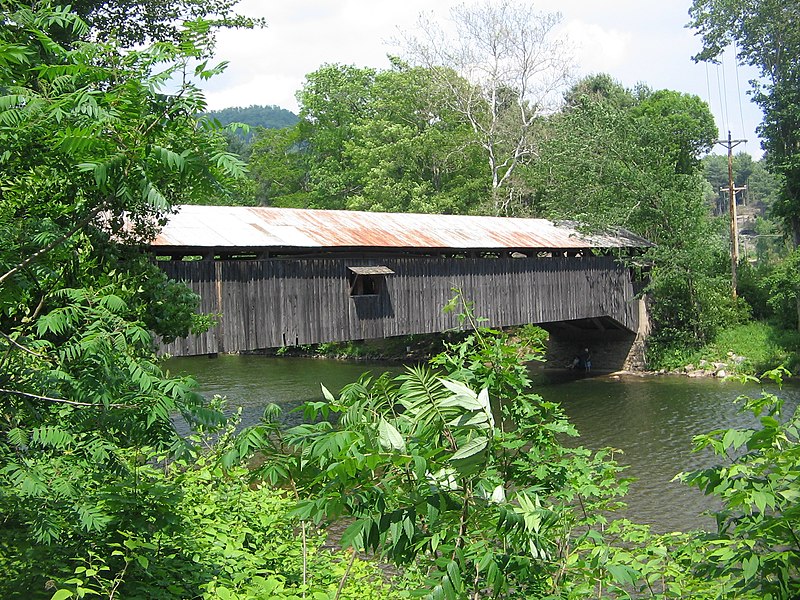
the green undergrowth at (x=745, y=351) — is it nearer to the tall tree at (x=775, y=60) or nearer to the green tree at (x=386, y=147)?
the tall tree at (x=775, y=60)

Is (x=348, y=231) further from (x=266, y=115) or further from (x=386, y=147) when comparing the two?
(x=266, y=115)

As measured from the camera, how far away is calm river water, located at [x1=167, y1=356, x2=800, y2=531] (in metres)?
10.7

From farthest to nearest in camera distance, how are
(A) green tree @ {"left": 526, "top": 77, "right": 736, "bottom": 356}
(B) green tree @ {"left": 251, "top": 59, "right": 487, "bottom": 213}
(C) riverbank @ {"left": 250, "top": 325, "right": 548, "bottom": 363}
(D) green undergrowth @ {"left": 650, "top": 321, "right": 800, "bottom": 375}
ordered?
(B) green tree @ {"left": 251, "top": 59, "right": 487, "bottom": 213} < (C) riverbank @ {"left": 250, "top": 325, "right": 548, "bottom": 363} < (A) green tree @ {"left": 526, "top": 77, "right": 736, "bottom": 356} < (D) green undergrowth @ {"left": 650, "top": 321, "right": 800, "bottom": 375}

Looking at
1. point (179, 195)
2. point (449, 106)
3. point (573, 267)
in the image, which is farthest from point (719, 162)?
point (179, 195)

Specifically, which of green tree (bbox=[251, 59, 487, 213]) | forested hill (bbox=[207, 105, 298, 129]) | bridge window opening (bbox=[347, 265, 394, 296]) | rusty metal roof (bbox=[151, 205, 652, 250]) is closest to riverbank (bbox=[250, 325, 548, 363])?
green tree (bbox=[251, 59, 487, 213])

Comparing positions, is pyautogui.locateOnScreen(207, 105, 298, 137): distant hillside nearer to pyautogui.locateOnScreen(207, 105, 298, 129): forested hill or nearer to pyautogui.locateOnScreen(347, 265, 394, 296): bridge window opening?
pyautogui.locateOnScreen(207, 105, 298, 129): forested hill

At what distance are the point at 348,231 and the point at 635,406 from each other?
7602 millimetres

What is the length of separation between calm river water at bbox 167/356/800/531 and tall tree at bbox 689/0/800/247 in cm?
736

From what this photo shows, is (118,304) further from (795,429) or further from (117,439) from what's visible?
(795,429)

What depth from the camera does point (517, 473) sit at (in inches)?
118

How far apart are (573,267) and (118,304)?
55.1 ft

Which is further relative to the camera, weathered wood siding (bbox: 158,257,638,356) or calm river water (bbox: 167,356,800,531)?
weathered wood siding (bbox: 158,257,638,356)

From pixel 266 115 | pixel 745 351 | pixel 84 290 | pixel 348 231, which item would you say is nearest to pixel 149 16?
pixel 348 231

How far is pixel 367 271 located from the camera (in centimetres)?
1436
